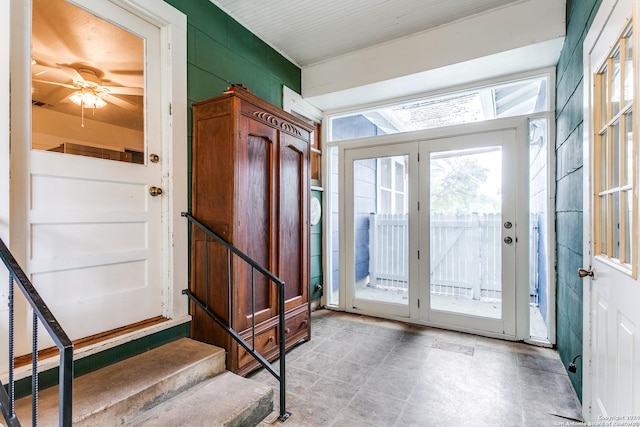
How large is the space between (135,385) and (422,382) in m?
1.79

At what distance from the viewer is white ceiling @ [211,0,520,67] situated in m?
2.54

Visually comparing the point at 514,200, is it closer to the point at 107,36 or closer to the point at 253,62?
the point at 253,62

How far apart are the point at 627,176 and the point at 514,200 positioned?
1.70 metres

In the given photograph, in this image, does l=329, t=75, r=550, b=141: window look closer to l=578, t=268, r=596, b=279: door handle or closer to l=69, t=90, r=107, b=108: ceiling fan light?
l=578, t=268, r=596, b=279: door handle

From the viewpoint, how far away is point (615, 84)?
1.39 m

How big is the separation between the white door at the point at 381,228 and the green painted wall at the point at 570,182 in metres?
1.24

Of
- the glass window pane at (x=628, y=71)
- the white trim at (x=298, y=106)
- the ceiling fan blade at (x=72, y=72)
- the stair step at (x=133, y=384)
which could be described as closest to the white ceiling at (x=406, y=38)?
the white trim at (x=298, y=106)

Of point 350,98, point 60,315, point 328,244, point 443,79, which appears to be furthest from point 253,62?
point 60,315

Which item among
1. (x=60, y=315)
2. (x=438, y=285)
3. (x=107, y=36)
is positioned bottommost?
(x=438, y=285)

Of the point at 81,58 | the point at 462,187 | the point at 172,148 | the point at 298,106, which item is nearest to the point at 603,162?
the point at 462,187

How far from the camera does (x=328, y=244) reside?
381 centimetres

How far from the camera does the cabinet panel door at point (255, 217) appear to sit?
212 centimetres

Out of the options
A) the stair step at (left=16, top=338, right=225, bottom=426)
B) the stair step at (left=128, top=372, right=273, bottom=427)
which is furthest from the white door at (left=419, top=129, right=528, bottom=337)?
the stair step at (left=16, top=338, right=225, bottom=426)

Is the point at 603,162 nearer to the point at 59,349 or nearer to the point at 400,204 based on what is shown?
the point at 400,204
